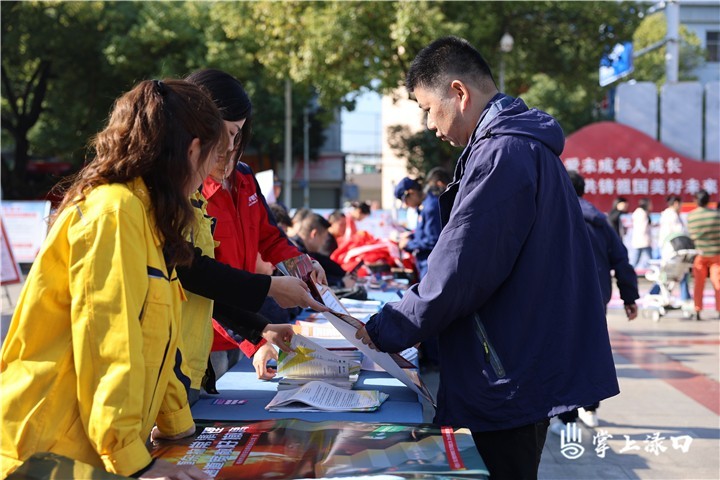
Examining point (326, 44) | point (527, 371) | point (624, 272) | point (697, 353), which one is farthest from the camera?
point (326, 44)

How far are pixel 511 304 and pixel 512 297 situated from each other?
0.02 m

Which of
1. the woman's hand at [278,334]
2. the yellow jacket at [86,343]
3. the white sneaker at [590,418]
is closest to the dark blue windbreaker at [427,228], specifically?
the white sneaker at [590,418]

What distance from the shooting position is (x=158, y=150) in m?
1.70

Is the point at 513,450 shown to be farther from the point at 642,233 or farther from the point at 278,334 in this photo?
the point at 642,233

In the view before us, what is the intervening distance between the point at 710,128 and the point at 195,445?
73.6 feet

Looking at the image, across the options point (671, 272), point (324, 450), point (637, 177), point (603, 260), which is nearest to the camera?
point (324, 450)

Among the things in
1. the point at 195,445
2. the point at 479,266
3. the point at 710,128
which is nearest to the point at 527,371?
the point at 479,266

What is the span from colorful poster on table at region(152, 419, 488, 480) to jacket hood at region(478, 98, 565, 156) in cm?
85

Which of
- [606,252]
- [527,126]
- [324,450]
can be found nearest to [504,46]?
[606,252]

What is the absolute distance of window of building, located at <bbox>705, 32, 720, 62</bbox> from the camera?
43.9 meters

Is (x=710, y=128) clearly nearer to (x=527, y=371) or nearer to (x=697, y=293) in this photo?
(x=697, y=293)

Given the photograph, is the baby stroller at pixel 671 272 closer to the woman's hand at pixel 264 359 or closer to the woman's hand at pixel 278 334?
the woman's hand at pixel 264 359

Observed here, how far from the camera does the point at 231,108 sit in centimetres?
266

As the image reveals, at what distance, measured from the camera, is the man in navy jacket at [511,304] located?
2135mm
